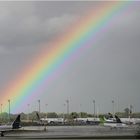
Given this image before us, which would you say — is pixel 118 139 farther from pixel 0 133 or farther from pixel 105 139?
pixel 0 133

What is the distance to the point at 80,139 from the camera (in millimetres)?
64375

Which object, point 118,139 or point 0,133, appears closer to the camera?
point 118,139

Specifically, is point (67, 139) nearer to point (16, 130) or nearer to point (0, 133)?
point (0, 133)

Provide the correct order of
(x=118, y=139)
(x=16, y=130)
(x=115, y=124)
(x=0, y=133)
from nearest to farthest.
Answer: (x=118, y=139), (x=0, y=133), (x=16, y=130), (x=115, y=124)

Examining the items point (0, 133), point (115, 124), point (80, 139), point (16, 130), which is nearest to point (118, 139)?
point (80, 139)

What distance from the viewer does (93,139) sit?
6456 centimetres

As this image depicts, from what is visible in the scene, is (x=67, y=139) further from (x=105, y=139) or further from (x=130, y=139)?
(x=130, y=139)

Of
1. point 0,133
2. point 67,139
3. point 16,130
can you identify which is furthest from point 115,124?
point 67,139

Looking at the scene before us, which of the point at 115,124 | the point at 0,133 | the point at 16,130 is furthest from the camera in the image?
the point at 115,124

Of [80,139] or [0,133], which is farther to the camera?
[0,133]

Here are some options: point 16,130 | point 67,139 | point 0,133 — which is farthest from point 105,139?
point 16,130

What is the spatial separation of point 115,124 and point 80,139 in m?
71.2

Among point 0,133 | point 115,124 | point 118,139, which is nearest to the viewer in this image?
point 118,139

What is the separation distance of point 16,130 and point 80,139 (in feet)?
152
